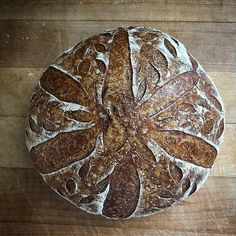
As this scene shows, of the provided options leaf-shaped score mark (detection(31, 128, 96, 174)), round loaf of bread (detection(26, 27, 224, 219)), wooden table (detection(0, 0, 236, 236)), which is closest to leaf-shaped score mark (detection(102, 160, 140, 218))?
round loaf of bread (detection(26, 27, 224, 219))

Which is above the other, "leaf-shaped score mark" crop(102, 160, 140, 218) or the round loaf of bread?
the round loaf of bread

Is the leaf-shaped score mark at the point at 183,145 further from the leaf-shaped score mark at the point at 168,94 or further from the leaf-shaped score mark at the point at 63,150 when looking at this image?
the leaf-shaped score mark at the point at 63,150

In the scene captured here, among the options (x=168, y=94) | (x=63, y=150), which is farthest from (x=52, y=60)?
(x=168, y=94)

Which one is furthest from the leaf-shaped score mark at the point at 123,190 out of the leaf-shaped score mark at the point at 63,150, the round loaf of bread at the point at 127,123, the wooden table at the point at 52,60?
the wooden table at the point at 52,60

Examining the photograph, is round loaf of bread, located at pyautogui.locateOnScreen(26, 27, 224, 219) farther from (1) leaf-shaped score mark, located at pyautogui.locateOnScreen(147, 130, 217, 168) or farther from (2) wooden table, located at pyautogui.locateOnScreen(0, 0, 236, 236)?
(2) wooden table, located at pyautogui.locateOnScreen(0, 0, 236, 236)

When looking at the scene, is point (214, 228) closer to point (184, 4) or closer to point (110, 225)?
point (110, 225)

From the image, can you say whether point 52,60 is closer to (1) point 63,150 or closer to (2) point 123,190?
(1) point 63,150
